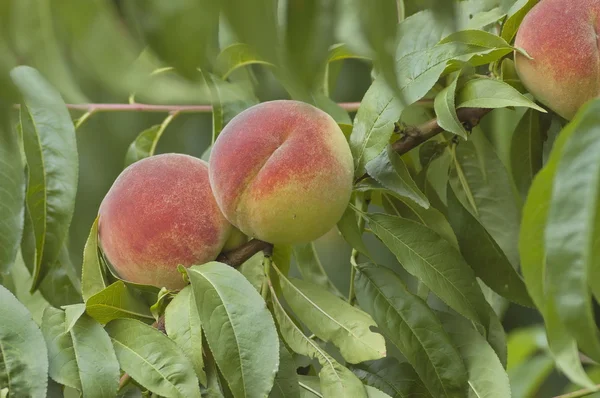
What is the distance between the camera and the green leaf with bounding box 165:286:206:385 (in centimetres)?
72

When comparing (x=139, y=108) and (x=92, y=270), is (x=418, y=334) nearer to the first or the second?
(x=92, y=270)

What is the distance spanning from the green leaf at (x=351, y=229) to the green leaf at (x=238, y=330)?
143 mm

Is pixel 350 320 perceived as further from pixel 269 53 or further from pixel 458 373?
pixel 269 53

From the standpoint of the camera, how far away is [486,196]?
0.97 meters

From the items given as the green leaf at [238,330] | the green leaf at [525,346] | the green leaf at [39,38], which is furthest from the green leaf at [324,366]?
the green leaf at [525,346]

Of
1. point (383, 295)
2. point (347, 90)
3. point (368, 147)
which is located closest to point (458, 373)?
point (383, 295)

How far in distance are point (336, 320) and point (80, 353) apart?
25 cm

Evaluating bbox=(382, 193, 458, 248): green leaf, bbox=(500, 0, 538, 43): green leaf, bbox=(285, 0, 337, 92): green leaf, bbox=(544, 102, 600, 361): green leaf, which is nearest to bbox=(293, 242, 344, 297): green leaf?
bbox=(382, 193, 458, 248): green leaf

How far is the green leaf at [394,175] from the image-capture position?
30.3 inches

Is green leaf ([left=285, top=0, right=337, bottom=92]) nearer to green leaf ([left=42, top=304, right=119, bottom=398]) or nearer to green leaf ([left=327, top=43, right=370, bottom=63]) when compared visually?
green leaf ([left=42, top=304, right=119, bottom=398])

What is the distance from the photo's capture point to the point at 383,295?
83 centimetres

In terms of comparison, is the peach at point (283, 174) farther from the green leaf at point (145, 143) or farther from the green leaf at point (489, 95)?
the green leaf at point (145, 143)

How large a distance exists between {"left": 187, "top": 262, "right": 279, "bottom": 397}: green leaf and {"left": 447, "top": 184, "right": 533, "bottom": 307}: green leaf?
0.30 metres

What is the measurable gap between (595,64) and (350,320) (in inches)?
13.6
